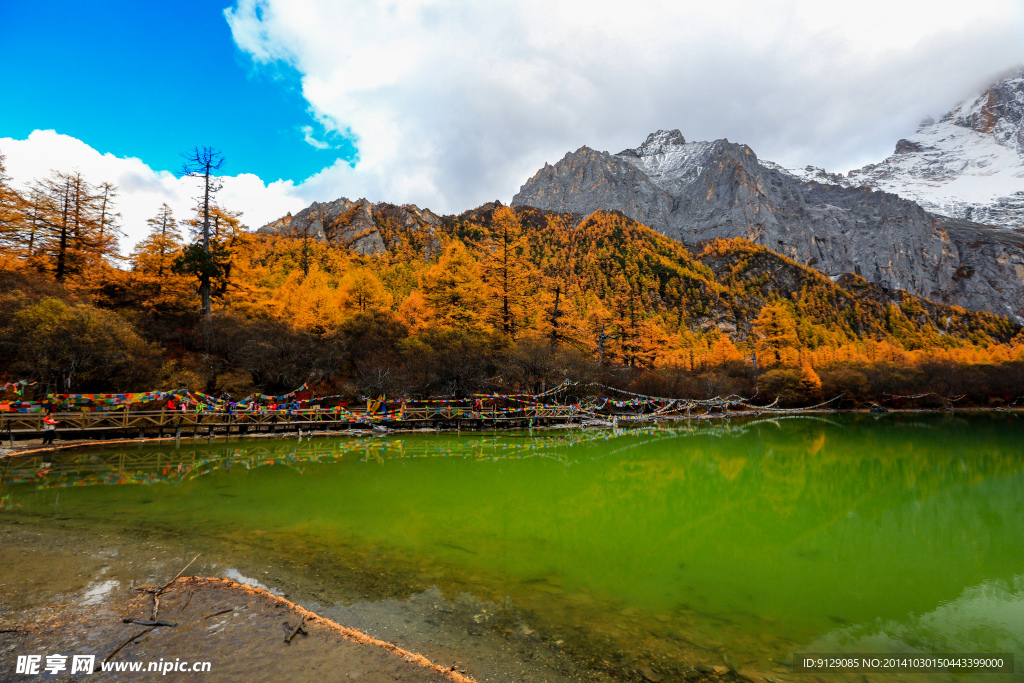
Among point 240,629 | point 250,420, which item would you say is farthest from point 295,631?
point 250,420

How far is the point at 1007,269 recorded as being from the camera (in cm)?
12225

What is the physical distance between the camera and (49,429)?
16453 mm

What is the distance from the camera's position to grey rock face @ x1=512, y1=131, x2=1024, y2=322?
A: 123 metres

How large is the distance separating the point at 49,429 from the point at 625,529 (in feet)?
67.5

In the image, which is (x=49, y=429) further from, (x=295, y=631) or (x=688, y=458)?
(x=688, y=458)

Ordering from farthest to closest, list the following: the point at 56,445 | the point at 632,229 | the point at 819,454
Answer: the point at 632,229 < the point at 819,454 < the point at 56,445

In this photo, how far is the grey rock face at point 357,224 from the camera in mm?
76688

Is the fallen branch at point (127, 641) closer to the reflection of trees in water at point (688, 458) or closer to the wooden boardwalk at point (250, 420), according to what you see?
the reflection of trees in water at point (688, 458)

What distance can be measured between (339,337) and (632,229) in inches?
3596

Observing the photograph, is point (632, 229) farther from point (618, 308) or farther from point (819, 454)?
point (819, 454)

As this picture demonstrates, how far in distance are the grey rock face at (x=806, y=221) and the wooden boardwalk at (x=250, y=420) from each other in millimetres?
116681

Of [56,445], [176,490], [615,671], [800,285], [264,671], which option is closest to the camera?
[264,671]

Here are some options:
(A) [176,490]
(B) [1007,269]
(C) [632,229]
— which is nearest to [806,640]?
(A) [176,490]

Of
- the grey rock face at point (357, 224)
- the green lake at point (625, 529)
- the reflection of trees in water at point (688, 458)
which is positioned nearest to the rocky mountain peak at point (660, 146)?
the grey rock face at point (357, 224)
